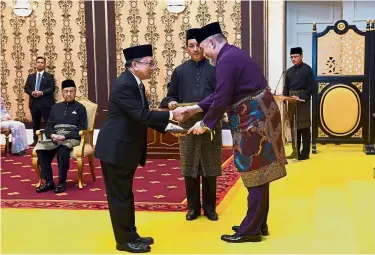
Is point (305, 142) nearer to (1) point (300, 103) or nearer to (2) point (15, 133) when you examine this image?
(1) point (300, 103)

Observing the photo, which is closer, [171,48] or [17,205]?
[17,205]

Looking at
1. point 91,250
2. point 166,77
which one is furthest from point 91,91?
point 91,250

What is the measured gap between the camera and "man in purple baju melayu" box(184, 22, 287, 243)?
3895 mm

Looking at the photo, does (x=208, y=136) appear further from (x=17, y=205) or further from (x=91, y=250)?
(x=17, y=205)

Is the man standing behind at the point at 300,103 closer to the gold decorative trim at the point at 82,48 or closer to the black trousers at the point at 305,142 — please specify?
the black trousers at the point at 305,142

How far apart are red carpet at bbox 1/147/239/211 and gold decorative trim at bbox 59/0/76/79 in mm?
2639

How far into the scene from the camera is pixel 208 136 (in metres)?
4.75

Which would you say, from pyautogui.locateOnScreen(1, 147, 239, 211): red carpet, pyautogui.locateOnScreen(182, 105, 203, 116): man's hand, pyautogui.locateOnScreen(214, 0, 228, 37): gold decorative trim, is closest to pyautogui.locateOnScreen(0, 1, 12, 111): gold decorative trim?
pyautogui.locateOnScreen(1, 147, 239, 211): red carpet

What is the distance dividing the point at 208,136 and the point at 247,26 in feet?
16.3

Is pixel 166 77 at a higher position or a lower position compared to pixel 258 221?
higher

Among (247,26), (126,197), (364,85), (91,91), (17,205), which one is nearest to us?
(126,197)

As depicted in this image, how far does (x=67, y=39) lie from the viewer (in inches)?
392

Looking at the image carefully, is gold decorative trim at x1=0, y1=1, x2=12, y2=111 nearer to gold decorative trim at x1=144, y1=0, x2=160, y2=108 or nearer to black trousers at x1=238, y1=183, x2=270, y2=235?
gold decorative trim at x1=144, y1=0, x2=160, y2=108

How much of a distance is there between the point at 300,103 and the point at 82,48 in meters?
4.13
